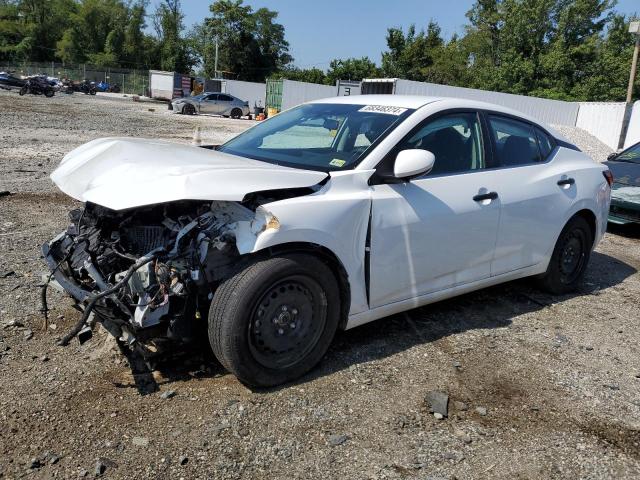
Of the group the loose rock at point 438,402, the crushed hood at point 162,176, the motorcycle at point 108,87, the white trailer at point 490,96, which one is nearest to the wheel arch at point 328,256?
the crushed hood at point 162,176

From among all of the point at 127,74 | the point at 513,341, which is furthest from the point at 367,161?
the point at 127,74

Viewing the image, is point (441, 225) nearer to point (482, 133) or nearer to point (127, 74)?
point (482, 133)

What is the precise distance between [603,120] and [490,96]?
5.14 m

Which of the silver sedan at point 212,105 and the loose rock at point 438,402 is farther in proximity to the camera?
the silver sedan at point 212,105

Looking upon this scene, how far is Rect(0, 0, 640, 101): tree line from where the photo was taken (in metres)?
47.4

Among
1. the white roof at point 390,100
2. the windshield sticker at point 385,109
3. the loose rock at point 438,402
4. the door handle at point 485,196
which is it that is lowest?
the loose rock at point 438,402

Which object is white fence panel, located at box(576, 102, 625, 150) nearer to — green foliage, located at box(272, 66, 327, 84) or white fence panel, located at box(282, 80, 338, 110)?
white fence panel, located at box(282, 80, 338, 110)

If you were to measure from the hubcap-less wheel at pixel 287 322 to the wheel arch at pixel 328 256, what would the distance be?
164 millimetres

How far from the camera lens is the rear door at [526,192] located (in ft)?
14.6

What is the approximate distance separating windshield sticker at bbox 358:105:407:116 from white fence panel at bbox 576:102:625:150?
2249 centimetres

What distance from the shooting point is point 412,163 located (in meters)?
3.60

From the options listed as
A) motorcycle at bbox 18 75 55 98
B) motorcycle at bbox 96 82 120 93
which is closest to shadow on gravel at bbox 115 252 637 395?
motorcycle at bbox 18 75 55 98

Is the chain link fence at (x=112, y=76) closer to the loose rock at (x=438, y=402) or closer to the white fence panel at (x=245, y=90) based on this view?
the white fence panel at (x=245, y=90)

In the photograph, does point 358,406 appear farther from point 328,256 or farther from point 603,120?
point 603,120
